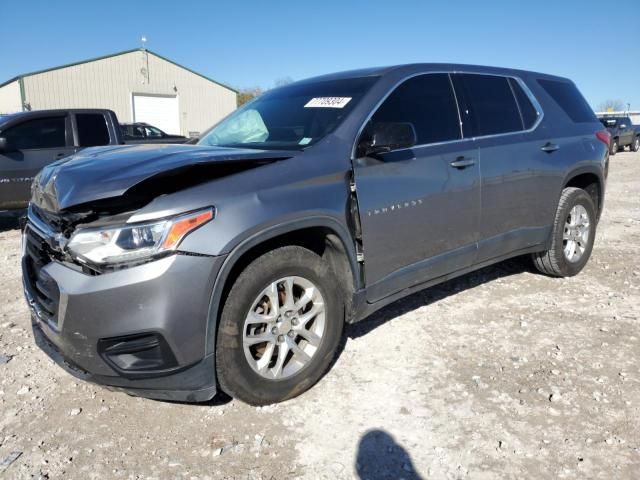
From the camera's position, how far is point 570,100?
15.8 ft

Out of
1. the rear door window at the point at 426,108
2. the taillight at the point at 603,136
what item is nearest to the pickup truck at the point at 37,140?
the rear door window at the point at 426,108

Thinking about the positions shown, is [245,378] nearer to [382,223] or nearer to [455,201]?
[382,223]

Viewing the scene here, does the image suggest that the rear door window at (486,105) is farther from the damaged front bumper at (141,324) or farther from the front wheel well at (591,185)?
the damaged front bumper at (141,324)

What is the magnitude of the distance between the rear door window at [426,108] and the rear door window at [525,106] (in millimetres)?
876

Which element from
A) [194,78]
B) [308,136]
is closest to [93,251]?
[308,136]

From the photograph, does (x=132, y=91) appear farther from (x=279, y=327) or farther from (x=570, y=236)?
(x=279, y=327)

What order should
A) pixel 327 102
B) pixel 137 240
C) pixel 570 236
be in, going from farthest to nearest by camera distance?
pixel 570 236 < pixel 327 102 < pixel 137 240

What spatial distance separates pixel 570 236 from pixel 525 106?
52.5 inches

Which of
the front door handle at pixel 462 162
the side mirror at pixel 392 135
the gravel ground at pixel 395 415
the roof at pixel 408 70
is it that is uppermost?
the roof at pixel 408 70

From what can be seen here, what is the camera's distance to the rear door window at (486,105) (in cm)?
379

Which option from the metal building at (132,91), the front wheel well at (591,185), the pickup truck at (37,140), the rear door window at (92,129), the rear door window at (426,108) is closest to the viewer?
the rear door window at (426,108)

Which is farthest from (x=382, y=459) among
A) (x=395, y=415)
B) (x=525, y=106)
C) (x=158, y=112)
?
(x=158, y=112)

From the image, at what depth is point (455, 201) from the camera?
3.51 metres

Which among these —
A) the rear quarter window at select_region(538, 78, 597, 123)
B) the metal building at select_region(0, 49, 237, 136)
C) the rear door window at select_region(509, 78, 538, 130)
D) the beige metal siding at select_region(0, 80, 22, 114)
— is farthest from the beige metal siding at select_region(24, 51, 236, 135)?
the rear door window at select_region(509, 78, 538, 130)
